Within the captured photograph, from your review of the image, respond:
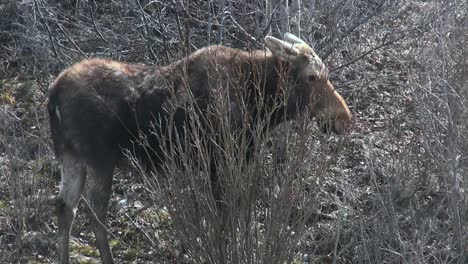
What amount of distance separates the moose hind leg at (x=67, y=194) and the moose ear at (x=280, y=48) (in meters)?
1.99

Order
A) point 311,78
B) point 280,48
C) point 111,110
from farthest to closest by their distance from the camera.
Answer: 1. point 311,78
2. point 280,48
3. point 111,110

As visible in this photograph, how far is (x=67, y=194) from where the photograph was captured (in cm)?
757

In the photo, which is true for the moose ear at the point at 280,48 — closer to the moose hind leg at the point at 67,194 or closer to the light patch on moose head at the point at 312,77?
the light patch on moose head at the point at 312,77

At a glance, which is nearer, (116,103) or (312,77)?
(116,103)

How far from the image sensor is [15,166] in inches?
333

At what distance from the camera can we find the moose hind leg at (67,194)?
24.7 feet

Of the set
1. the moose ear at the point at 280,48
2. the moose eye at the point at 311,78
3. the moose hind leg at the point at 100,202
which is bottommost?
the moose hind leg at the point at 100,202

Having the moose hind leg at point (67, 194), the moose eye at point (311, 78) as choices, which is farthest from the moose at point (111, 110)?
the moose eye at point (311, 78)

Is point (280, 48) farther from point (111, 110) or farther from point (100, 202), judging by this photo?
point (100, 202)

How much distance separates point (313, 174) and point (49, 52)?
5673 millimetres

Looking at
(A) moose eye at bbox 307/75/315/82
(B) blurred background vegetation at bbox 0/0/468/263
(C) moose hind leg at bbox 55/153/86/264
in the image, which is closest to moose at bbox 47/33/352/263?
(C) moose hind leg at bbox 55/153/86/264

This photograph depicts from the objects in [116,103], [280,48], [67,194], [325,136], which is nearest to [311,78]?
[280,48]

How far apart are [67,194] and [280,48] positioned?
229cm

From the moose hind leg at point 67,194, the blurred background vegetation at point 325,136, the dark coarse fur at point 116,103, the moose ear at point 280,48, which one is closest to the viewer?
the blurred background vegetation at point 325,136
